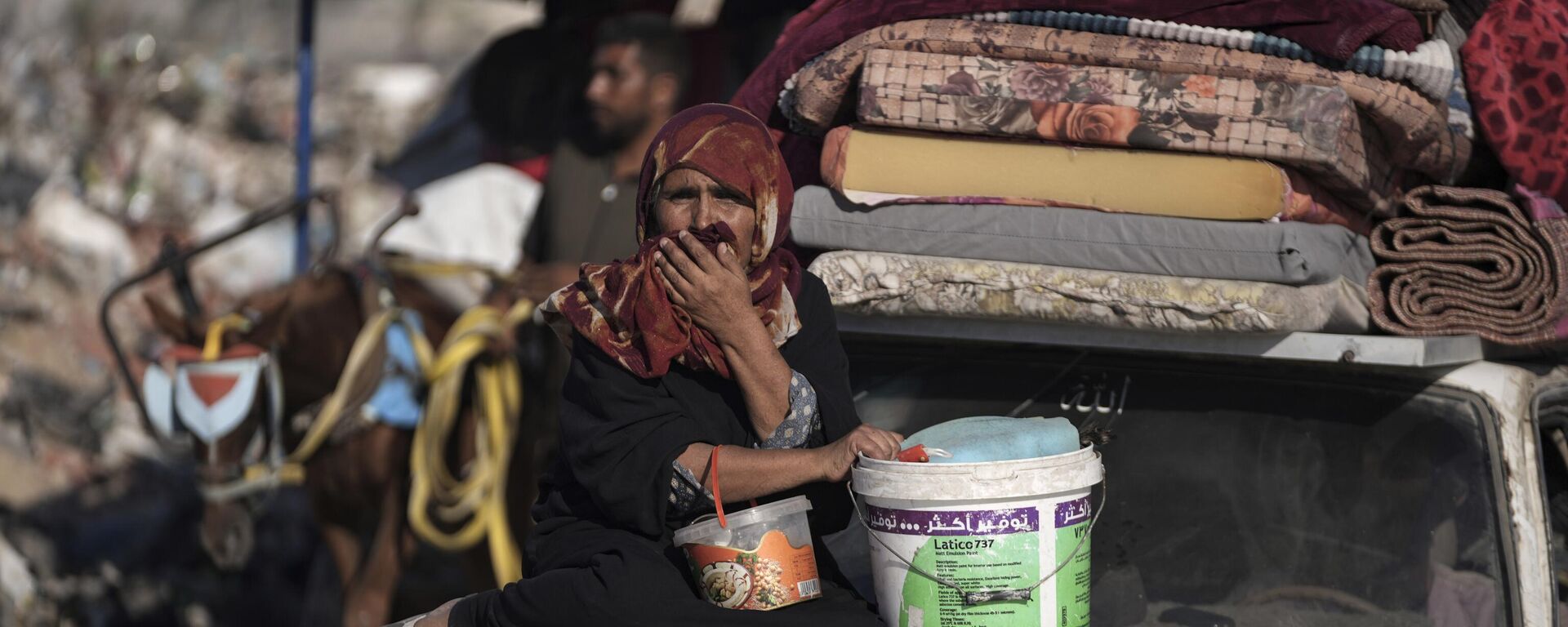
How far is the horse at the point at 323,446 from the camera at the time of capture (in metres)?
5.26

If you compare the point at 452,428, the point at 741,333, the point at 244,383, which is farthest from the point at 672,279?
the point at 452,428

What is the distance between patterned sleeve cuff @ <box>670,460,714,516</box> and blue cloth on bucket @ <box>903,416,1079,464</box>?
1.07 feet

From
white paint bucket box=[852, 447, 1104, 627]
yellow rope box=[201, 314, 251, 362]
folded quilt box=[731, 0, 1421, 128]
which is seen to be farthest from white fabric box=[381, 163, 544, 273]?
white paint bucket box=[852, 447, 1104, 627]

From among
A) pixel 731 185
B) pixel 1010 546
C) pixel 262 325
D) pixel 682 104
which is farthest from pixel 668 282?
pixel 682 104

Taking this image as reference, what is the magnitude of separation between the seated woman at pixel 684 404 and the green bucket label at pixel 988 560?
15 cm

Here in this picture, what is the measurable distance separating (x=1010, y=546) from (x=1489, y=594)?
0.93m

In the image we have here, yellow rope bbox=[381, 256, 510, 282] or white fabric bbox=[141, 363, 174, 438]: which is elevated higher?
yellow rope bbox=[381, 256, 510, 282]

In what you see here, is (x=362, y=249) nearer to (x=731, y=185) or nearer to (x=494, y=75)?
(x=494, y=75)

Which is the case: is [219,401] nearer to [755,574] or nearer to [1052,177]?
[1052,177]

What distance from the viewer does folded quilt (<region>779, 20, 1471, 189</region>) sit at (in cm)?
285

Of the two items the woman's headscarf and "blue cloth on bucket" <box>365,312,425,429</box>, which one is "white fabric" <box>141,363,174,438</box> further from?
the woman's headscarf

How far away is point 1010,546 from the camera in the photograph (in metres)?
2.08

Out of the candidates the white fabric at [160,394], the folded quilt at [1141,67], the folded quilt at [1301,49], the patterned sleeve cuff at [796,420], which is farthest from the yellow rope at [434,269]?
the patterned sleeve cuff at [796,420]

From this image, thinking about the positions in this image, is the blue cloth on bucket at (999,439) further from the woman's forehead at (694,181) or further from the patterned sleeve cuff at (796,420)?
the woman's forehead at (694,181)
